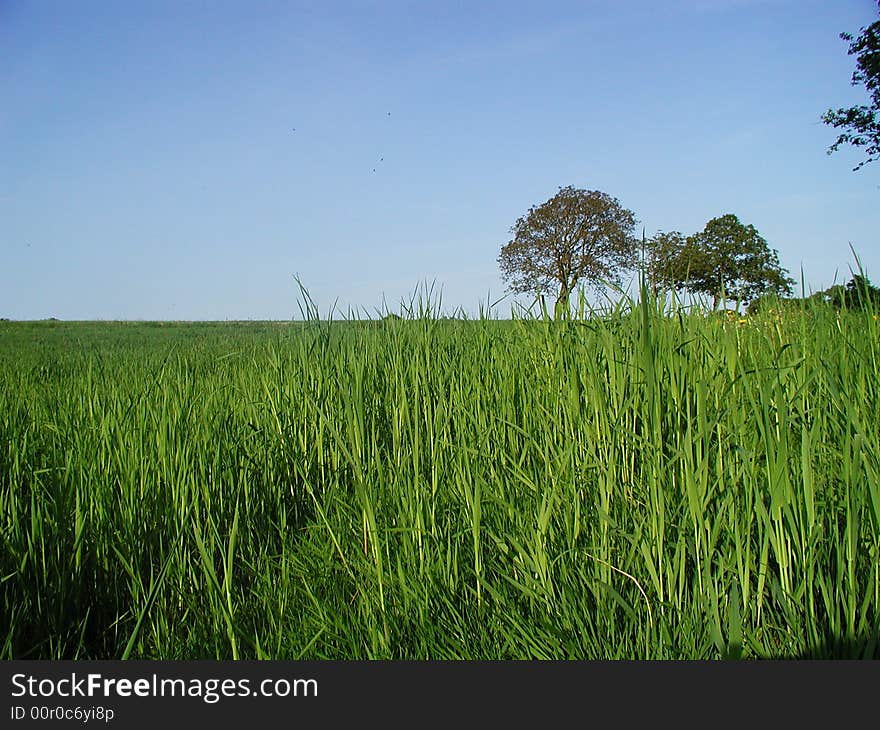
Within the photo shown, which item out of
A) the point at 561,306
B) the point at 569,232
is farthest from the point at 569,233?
the point at 561,306

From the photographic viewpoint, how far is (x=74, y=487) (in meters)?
2.51

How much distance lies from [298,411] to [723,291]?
75.2 inches

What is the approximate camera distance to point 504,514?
6.70 feet

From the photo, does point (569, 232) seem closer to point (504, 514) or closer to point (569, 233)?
point (569, 233)

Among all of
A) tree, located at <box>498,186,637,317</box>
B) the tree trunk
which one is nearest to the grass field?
the tree trunk

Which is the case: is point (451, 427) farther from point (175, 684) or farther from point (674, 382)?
point (175, 684)

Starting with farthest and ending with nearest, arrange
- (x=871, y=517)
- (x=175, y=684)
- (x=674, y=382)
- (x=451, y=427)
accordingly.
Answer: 1. (x=451, y=427)
2. (x=674, y=382)
3. (x=871, y=517)
4. (x=175, y=684)

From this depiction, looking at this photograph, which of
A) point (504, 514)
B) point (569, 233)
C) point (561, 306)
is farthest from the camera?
point (569, 233)

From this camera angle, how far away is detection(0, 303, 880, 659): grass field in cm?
161

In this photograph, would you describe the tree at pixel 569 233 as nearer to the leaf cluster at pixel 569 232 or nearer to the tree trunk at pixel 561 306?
the leaf cluster at pixel 569 232

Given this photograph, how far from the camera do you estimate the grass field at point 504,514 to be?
1.61m

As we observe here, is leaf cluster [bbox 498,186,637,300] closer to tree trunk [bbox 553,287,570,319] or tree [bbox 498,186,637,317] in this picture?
tree [bbox 498,186,637,317]

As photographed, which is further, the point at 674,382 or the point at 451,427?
the point at 451,427

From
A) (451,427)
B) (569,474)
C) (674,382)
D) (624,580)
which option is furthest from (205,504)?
(674,382)
